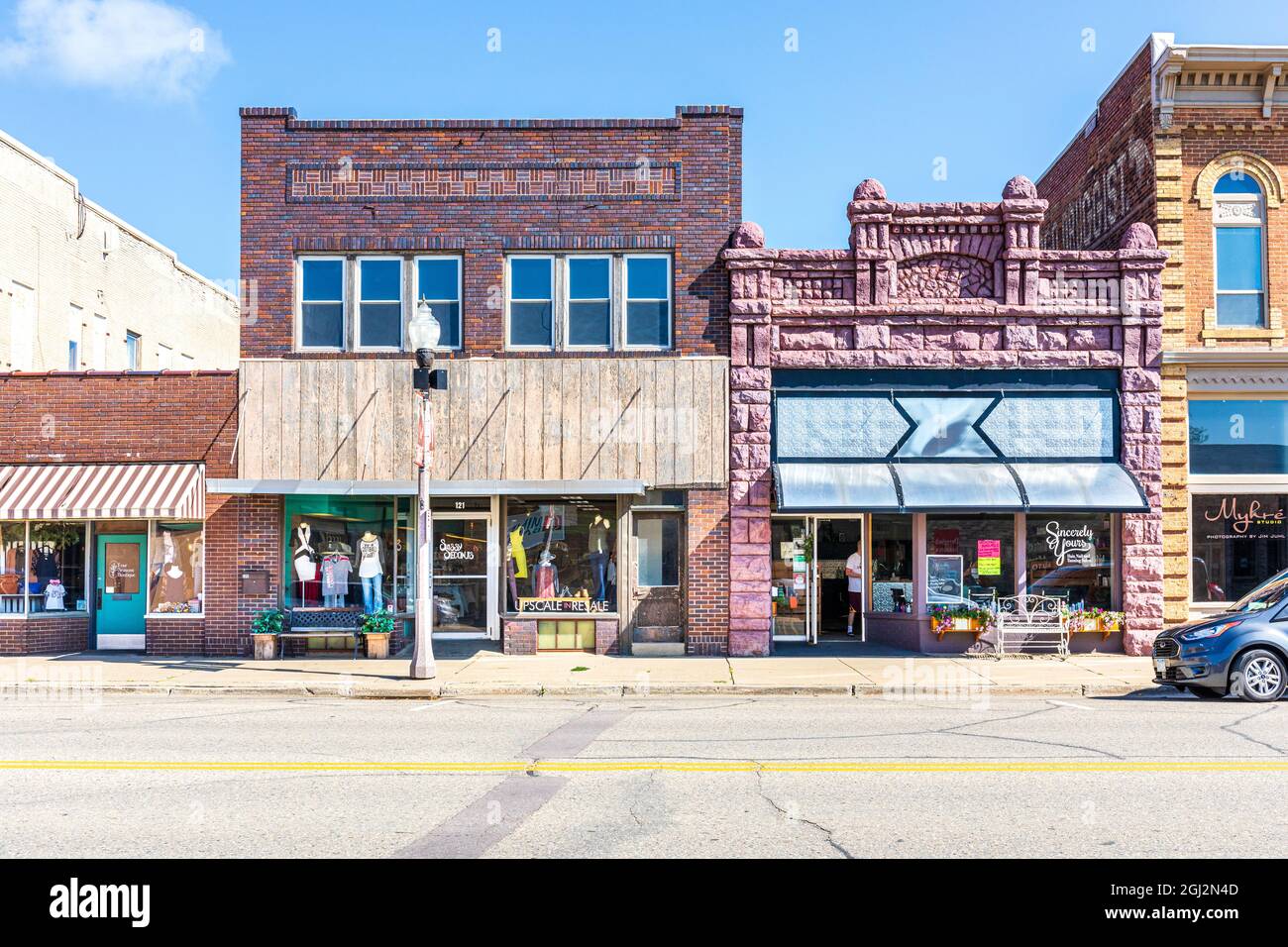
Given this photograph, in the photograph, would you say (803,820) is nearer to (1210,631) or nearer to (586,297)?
(1210,631)

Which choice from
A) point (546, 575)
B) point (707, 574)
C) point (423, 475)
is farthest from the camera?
point (546, 575)

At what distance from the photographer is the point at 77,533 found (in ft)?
59.7

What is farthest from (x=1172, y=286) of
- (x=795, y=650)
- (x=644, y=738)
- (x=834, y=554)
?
(x=644, y=738)

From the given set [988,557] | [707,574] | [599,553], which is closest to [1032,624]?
[988,557]

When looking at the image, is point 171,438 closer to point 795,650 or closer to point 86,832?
point 795,650

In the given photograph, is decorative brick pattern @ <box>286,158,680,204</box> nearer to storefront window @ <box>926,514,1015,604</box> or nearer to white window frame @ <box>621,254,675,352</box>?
white window frame @ <box>621,254,675,352</box>

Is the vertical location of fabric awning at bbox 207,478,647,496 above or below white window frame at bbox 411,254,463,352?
below

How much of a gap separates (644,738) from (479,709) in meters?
3.10

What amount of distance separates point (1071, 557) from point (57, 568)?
17227 mm

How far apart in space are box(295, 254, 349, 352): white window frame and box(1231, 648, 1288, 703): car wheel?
14.0 m

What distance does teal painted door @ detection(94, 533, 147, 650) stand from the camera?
1808 cm

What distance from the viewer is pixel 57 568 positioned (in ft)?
59.4

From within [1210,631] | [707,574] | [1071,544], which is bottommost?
[1210,631]

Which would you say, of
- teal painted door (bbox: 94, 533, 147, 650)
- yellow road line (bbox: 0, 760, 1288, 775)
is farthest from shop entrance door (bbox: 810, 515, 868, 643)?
teal painted door (bbox: 94, 533, 147, 650)
